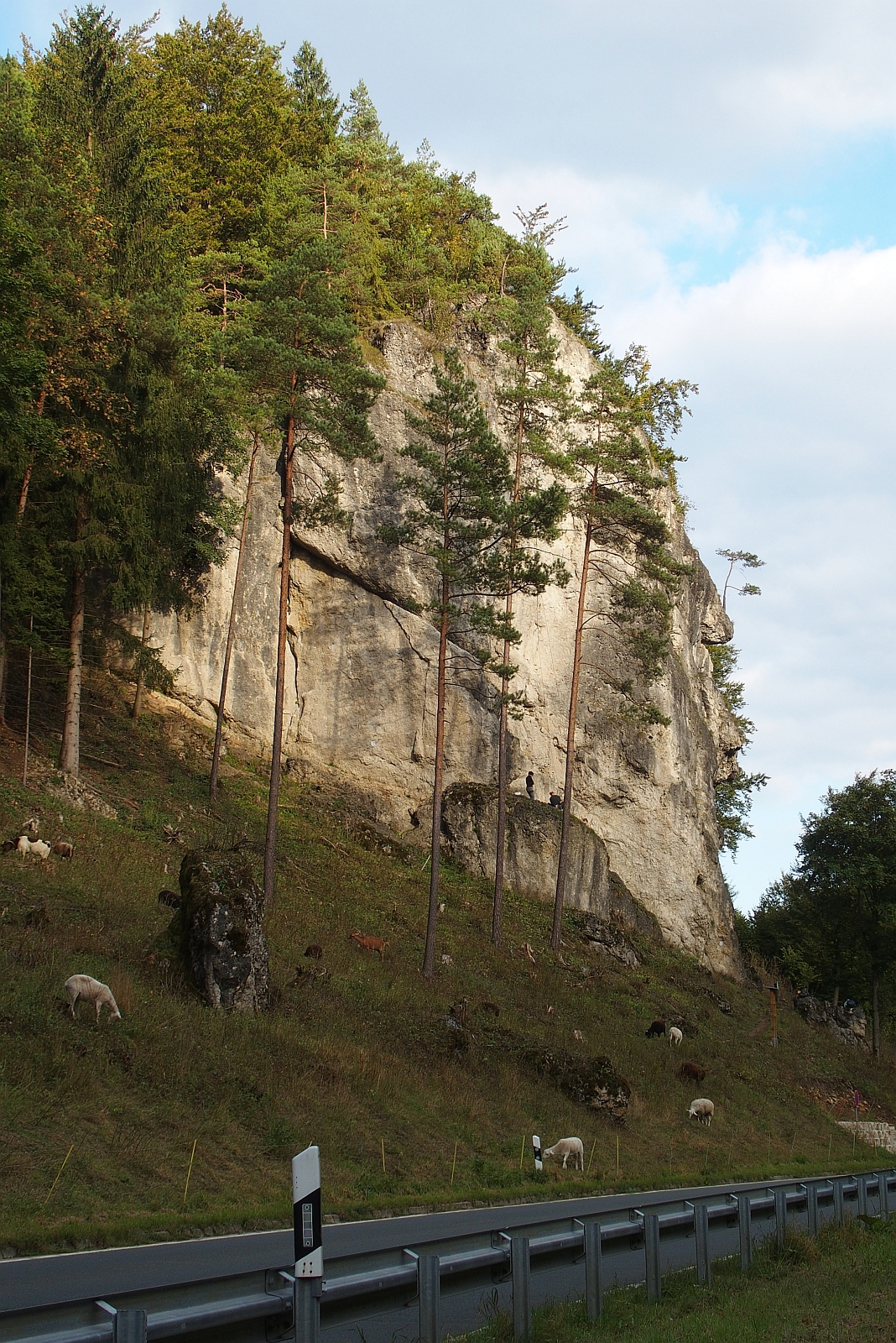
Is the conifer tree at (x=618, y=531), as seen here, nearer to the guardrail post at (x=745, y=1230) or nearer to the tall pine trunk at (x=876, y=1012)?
the tall pine trunk at (x=876, y=1012)

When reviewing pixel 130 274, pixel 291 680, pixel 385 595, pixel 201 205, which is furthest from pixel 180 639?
pixel 201 205

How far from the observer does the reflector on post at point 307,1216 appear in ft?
16.9

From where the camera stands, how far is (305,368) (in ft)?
87.4

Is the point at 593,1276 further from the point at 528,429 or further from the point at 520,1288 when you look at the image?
the point at 528,429

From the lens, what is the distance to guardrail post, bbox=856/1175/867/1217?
1231cm

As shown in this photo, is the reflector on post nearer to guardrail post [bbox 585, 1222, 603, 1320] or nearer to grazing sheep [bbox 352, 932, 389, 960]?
guardrail post [bbox 585, 1222, 603, 1320]

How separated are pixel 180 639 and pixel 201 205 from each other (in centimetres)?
2382

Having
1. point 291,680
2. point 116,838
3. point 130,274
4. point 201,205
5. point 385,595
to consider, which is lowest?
point 116,838

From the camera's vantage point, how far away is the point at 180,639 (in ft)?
123

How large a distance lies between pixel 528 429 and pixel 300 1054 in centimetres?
2630

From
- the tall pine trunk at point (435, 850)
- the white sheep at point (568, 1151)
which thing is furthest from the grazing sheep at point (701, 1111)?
the white sheep at point (568, 1151)

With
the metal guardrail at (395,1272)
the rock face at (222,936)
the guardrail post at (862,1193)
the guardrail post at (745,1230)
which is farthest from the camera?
the rock face at (222,936)

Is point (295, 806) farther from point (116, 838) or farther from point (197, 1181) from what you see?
point (197, 1181)

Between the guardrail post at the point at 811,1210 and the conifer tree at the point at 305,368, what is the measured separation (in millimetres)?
16854
